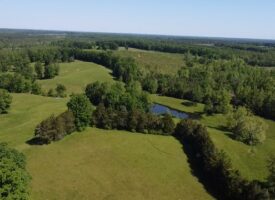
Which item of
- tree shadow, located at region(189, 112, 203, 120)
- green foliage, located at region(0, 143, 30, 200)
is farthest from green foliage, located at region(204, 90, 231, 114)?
green foliage, located at region(0, 143, 30, 200)

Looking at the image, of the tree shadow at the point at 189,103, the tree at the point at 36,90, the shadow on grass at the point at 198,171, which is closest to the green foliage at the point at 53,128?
the shadow on grass at the point at 198,171

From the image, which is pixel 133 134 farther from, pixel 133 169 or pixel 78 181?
pixel 78 181

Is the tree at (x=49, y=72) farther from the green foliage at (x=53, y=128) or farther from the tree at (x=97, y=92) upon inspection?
the green foliage at (x=53, y=128)

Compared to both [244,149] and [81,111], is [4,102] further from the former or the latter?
[244,149]

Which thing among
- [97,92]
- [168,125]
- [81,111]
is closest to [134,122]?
[168,125]

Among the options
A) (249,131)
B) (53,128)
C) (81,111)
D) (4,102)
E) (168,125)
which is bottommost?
(249,131)

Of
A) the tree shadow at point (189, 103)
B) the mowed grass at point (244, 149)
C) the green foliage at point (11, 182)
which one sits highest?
the green foliage at point (11, 182)

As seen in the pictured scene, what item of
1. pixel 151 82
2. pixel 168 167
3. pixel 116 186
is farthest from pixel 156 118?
pixel 151 82
